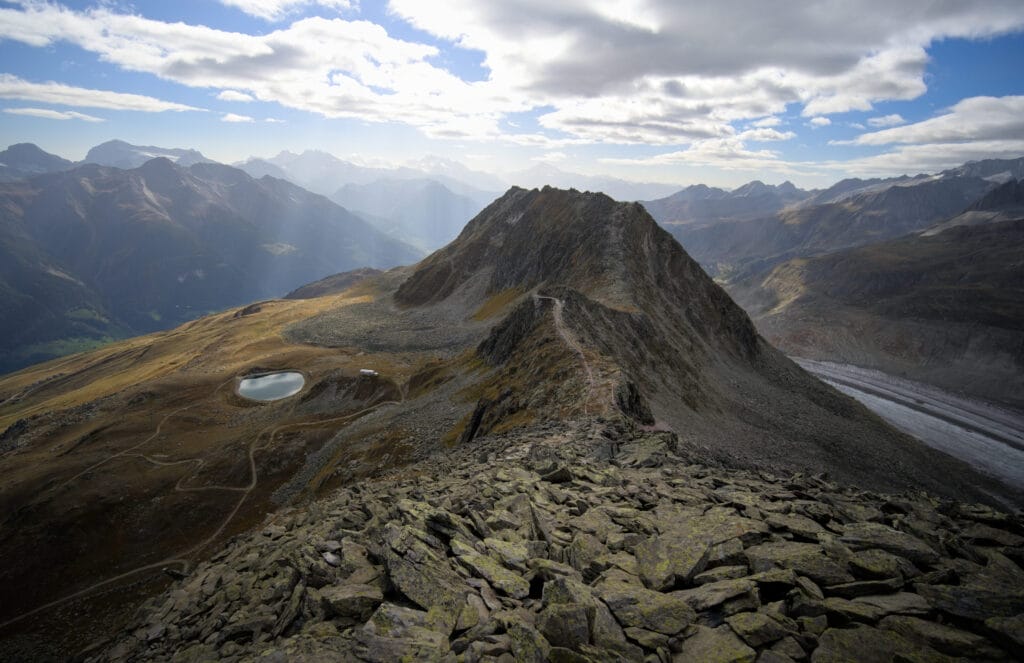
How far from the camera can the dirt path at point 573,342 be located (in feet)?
140

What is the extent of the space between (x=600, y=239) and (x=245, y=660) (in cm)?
10369

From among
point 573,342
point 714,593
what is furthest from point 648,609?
point 573,342

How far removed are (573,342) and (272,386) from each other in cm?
7598

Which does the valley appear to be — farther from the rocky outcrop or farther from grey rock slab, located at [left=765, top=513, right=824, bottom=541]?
grey rock slab, located at [left=765, top=513, right=824, bottom=541]

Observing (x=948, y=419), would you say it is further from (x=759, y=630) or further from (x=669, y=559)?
(x=759, y=630)

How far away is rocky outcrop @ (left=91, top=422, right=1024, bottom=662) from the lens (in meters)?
10.3

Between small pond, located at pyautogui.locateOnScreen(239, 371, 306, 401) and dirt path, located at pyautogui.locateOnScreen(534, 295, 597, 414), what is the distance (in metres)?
58.7

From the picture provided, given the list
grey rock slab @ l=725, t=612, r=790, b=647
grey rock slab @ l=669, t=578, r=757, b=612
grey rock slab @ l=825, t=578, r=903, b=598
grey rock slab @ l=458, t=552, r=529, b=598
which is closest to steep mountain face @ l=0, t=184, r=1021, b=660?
grey rock slab @ l=458, t=552, r=529, b=598

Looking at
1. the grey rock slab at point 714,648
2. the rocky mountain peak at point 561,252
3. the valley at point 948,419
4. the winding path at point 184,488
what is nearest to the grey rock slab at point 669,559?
the grey rock slab at point 714,648

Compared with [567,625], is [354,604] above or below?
below

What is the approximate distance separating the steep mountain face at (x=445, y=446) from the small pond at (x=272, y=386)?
2.68m

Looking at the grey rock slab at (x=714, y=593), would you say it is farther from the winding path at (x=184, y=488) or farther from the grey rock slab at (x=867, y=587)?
the winding path at (x=184, y=488)

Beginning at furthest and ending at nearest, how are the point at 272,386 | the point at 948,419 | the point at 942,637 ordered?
the point at 948,419 → the point at 272,386 → the point at 942,637

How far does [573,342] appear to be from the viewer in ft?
185
